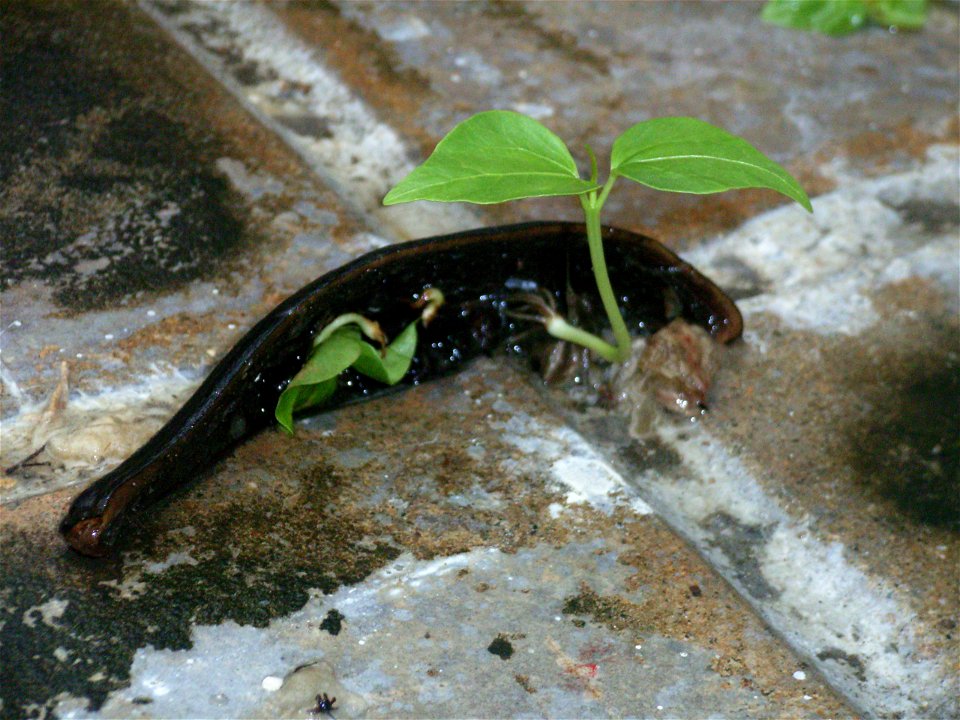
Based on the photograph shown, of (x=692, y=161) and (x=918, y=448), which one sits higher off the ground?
(x=692, y=161)

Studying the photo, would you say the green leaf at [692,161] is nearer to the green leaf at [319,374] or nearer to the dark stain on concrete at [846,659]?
the green leaf at [319,374]

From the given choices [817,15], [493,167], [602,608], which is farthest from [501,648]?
[817,15]

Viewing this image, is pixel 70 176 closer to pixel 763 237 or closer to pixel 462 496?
pixel 462 496

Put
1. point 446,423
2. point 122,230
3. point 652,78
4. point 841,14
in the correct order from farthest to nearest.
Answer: point 841,14 → point 652,78 → point 122,230 → point 446,423

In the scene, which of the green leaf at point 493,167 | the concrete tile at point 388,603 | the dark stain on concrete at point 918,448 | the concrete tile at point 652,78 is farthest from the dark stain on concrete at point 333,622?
the concrete tile at point 652,78

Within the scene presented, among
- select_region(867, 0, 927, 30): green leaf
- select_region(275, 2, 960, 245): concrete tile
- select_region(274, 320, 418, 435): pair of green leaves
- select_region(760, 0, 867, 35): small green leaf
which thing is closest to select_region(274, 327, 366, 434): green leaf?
select_region(274, 320, 418, 435): pair of green leaves

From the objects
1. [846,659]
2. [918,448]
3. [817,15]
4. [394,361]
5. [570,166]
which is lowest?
[846,659]

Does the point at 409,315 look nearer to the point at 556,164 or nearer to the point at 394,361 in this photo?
the point at 394,361

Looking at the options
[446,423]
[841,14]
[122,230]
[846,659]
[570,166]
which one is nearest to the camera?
[846,659]

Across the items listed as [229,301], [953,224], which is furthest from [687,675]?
[953,224]
